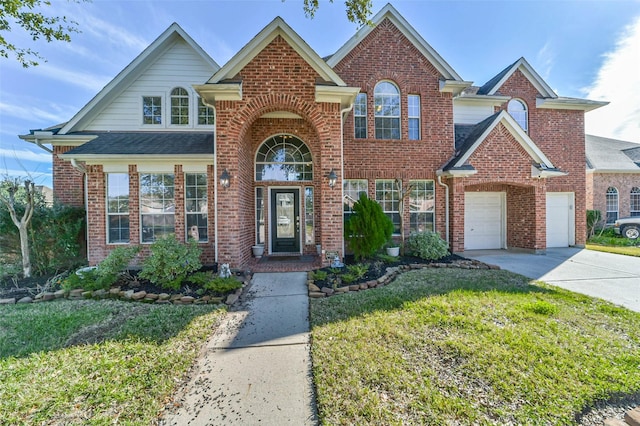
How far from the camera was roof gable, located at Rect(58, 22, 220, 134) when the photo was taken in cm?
838

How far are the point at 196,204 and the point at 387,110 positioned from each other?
24.1 ft

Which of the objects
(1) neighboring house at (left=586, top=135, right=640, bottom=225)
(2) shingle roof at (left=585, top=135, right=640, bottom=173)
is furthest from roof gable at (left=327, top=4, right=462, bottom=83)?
(1) neighboring house at (left=586, top=135, right=640, bottom=225)

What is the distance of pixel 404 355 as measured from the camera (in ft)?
10.1

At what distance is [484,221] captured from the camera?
10.3 metres

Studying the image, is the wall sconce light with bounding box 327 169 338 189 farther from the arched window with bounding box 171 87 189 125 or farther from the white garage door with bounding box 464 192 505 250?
the white garage door with bounding box 464 192 505 250

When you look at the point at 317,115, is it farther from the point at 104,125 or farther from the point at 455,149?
the point at 104,125

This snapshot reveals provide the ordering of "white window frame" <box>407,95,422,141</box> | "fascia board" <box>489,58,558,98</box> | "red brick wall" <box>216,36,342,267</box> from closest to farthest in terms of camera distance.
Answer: "red brick wall" <box>216,36,342,267</box>
"white window frame" <box>407,95,422,141</box>
"fascia board" <box>489,58,558,98</box>

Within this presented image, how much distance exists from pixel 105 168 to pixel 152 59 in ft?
14.0

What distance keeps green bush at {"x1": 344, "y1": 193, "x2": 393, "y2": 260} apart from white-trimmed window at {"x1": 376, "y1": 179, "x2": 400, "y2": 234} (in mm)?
2046

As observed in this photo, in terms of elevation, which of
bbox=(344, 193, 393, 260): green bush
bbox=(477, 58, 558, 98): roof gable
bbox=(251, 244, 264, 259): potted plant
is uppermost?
bbox=(477, 58, 558, 98): roof gable

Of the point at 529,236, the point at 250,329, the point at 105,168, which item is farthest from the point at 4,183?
the point at 529,236

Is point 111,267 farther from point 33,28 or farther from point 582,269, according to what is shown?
point 582,269

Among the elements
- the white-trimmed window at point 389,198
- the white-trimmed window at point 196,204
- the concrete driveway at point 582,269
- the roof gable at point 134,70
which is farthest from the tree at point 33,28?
the concrete driveway at point 582,269

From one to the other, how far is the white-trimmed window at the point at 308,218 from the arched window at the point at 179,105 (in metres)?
5.05
